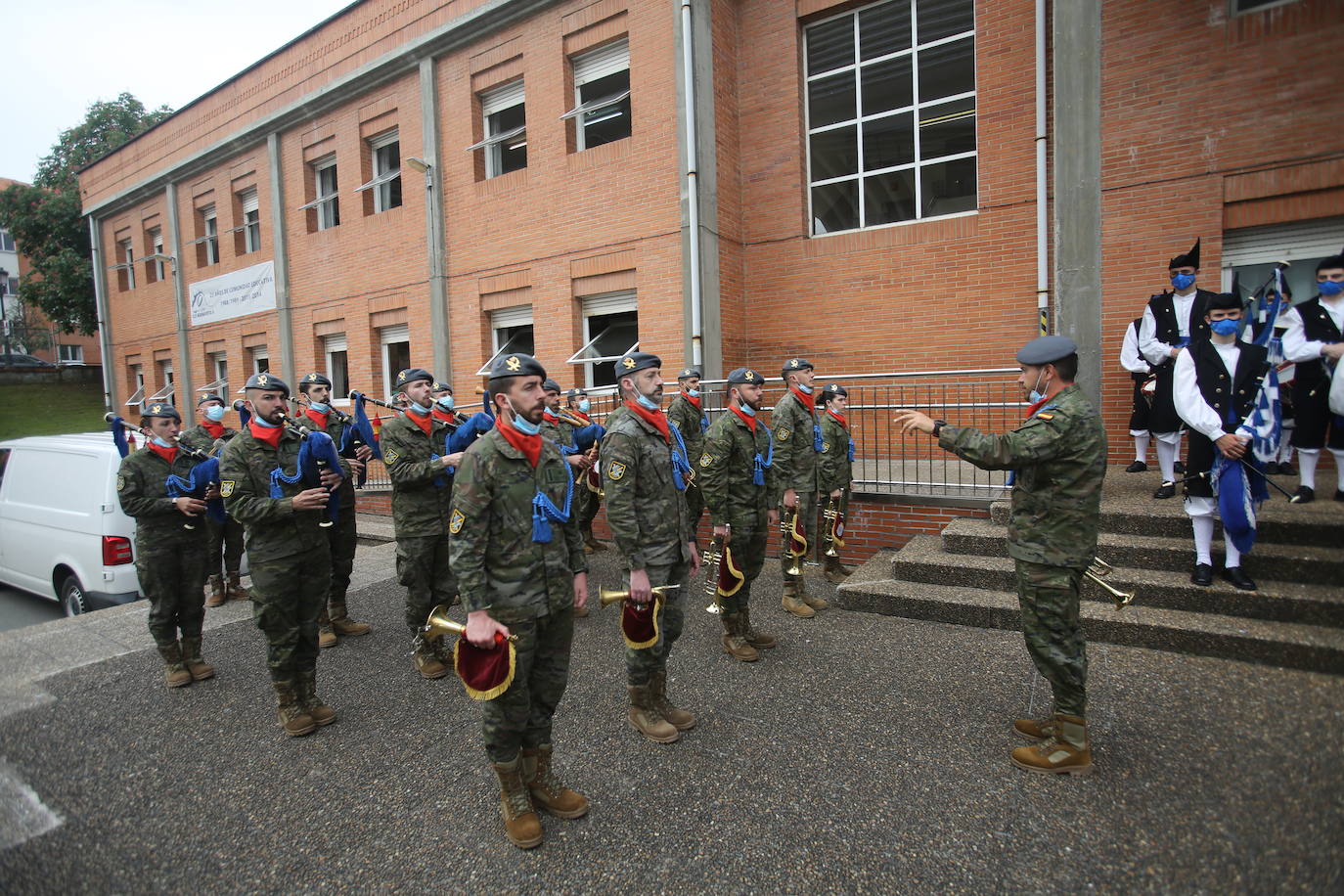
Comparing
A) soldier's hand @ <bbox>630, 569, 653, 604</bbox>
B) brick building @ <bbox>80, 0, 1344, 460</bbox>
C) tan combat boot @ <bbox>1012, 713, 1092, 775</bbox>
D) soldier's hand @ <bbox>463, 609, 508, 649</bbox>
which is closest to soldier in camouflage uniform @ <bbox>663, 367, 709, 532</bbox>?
brick building @ <bbox>80, 0, 1344, 460</bbox>

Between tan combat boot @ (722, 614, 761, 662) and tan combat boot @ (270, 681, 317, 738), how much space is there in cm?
291

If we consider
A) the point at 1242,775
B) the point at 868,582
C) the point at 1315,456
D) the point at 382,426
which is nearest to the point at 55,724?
the point at 382,426

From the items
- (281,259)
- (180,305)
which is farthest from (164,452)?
(180,305)

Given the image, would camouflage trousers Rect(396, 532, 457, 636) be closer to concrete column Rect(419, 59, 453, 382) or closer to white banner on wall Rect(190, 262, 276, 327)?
concrete column Rect(419, 59, 453, 382)

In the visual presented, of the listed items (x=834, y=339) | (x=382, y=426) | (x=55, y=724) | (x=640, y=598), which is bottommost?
(x=55, y=724)

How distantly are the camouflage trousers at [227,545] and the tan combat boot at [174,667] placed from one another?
2.37 metres

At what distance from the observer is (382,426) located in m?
5.47

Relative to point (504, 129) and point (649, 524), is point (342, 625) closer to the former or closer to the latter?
point (649, 524)

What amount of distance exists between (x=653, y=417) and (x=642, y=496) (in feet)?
1.63

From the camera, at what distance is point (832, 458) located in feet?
23.1

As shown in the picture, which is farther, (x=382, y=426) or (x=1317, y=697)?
(x=382, y=426)

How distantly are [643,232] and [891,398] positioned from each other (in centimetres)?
454

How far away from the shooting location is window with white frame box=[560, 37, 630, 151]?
11016mm

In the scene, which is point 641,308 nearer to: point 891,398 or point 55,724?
point 891,398
